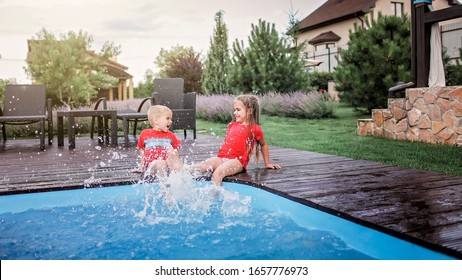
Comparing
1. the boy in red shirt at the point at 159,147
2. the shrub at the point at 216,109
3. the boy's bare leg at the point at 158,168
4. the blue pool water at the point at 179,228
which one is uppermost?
the shrub at the point at 216,109

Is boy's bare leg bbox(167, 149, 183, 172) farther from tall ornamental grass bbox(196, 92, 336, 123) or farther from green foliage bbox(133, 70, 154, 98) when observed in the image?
green foliage bbox(133, 70, 154, 98)

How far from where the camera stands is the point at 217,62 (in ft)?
49.4

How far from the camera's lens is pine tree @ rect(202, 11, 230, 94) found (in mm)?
14977

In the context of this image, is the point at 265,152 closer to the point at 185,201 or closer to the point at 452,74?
the point at 185,201

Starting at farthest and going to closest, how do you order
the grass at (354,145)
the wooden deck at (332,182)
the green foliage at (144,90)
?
1. the green foliage at (144,90)
2. the grass at (354,145)
3. the wooden deck at (332,182)

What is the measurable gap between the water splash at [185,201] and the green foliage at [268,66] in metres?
8.98

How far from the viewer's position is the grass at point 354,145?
Answer: 4.52m

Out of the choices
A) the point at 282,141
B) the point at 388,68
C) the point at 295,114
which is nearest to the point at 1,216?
the point at 282,141

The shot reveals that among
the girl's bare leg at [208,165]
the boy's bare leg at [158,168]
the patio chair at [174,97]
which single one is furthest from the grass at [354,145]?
the boy's bare leg at [158,168]

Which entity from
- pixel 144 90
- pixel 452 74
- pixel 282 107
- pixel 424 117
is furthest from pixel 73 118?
pixel 144 90

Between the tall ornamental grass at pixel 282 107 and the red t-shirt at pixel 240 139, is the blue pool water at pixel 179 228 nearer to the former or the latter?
the red t-shirt at pixel 240 139

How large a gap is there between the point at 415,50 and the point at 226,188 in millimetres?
4296

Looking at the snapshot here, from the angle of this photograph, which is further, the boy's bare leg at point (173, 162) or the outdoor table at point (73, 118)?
the outdoor table at point (73, 118)

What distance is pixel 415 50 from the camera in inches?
258
